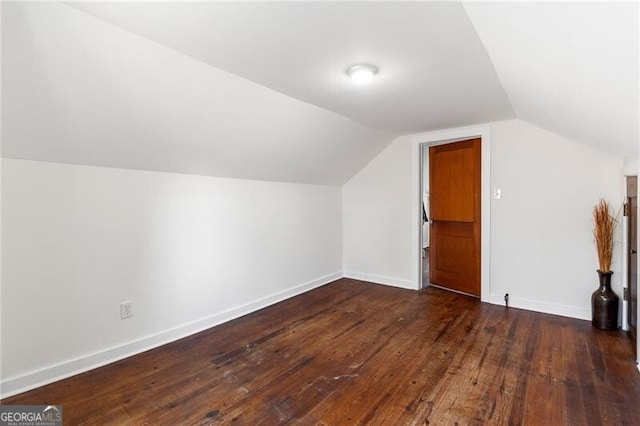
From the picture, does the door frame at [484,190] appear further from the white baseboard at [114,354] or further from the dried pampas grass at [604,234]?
the white baseboard at [114,354]

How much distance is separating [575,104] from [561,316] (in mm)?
2258

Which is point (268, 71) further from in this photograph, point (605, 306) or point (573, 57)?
point (605, 306)

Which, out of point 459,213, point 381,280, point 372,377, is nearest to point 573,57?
point 372,377

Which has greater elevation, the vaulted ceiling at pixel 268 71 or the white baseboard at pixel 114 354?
the vaulted ceiling at pixel 268 71

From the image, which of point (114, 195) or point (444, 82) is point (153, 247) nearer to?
point (114, 195)

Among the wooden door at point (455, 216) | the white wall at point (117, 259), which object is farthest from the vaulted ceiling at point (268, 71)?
the wooden door at point (455, 216)

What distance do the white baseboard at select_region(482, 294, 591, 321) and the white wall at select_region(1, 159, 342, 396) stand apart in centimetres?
255

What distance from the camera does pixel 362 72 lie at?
6.80 ft

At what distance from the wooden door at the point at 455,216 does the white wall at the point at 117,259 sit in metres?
2.20

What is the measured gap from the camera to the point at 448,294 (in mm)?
3910

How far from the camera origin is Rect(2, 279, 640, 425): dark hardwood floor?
1.73m

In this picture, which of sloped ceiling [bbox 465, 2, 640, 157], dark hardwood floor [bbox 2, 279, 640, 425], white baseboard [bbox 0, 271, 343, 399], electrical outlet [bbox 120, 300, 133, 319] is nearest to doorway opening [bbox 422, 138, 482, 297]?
dark hardwood floor [bbox 2, 279, 640, 425]

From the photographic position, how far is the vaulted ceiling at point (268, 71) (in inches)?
53.6

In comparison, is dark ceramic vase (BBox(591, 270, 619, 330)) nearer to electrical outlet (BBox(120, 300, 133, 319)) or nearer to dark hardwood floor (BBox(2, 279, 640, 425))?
dark hardwood floor (BBox(2, 279, 640, 425))
